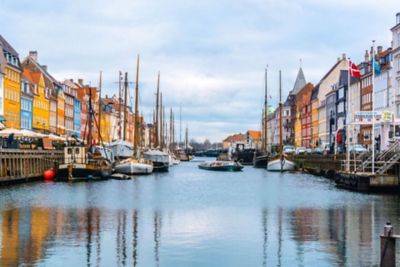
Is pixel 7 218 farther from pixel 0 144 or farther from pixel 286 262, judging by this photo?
pixel 0 144

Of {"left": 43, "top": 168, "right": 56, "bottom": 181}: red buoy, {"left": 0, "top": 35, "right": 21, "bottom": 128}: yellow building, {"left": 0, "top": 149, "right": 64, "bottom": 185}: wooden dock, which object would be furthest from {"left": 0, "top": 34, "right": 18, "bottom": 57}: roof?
{"left": 43, "top": 168, "right": 56, "bottom": 181}: red buoy

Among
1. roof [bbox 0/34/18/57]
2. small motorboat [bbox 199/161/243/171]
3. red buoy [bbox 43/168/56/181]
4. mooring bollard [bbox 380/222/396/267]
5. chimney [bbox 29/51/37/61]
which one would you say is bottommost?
mooring bollard [bbox 380/222/396/267]

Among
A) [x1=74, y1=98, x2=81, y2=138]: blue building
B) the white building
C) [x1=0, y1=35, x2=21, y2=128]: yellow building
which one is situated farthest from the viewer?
[x1=74, y1=98, x2=81, y2=138]: blue building

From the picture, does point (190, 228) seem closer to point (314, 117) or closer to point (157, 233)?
point (157, 233)

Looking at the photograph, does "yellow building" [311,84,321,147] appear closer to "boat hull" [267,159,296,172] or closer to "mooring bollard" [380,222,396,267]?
"boat hull" [267,159,296,172]

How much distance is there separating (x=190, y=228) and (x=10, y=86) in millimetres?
79051

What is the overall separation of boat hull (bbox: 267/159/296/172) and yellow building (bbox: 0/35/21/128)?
37.1 m

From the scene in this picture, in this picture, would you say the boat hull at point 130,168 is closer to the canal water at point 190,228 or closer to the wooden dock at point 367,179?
the wooden dock at point 367,179

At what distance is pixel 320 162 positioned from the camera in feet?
328

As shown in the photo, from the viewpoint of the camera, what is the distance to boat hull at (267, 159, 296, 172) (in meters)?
112

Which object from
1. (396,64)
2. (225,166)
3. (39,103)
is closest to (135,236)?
(396,64)

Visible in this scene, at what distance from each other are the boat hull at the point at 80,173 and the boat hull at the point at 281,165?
3963cm

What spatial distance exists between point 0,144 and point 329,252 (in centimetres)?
5115

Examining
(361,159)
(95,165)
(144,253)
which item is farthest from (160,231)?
(95,165)
